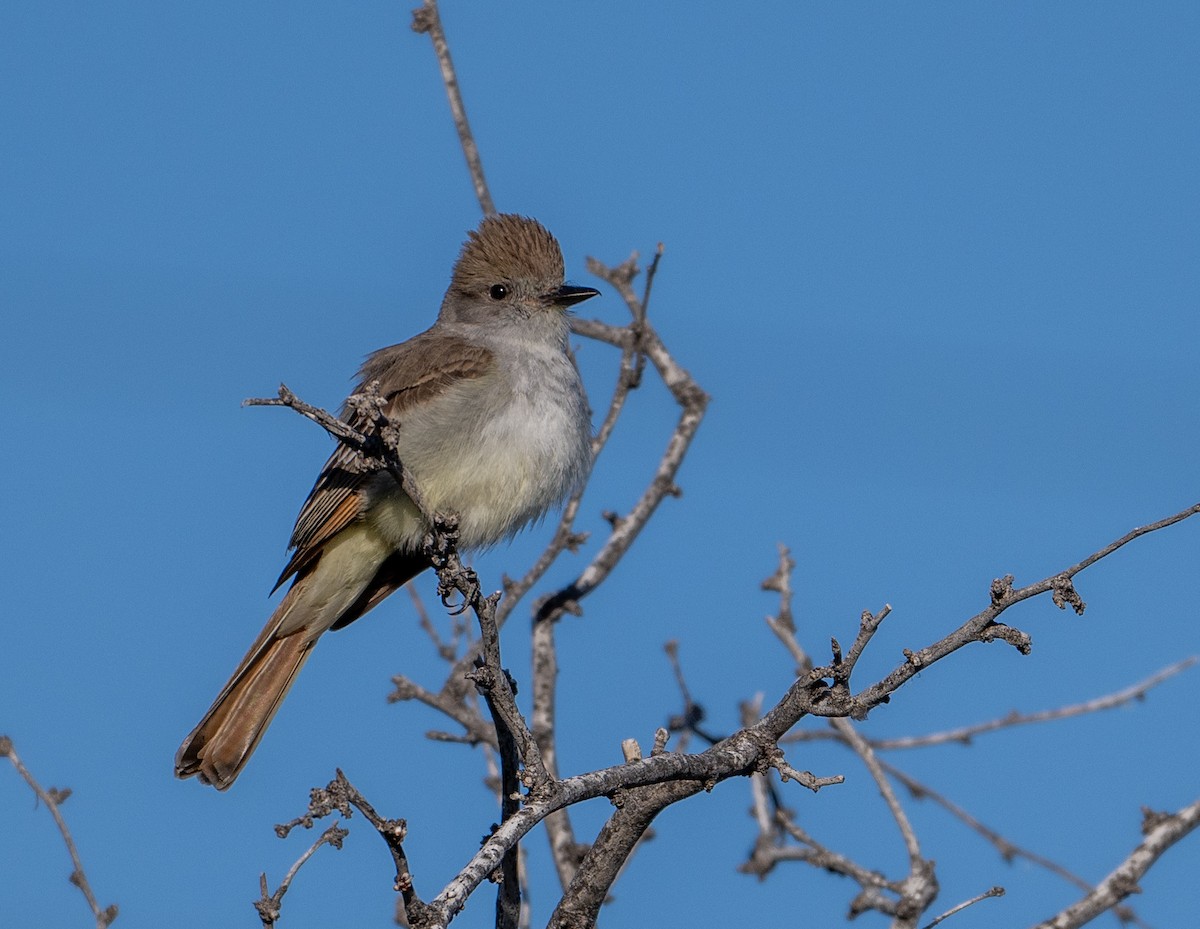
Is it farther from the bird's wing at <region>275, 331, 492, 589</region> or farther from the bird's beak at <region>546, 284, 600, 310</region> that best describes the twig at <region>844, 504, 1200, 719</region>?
the bird's beak at <region>546, 284, 600, 310</region>

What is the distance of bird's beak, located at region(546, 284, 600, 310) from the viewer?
6215mm

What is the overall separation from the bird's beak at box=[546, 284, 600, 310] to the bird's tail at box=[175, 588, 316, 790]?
1.61 metres

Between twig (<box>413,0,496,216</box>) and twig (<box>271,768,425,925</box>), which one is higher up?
twig (<box>413,0,496,216</box>)

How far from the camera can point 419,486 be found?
5.29 metres

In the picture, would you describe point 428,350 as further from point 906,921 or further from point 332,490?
point 906,921

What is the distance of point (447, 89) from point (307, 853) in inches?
155

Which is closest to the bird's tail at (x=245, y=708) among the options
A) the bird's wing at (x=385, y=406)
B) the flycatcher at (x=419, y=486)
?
the flycatcher at (x=419, y=486)

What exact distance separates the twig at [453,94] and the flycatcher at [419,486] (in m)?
0.75

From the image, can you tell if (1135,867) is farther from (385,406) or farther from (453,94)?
(453,94)

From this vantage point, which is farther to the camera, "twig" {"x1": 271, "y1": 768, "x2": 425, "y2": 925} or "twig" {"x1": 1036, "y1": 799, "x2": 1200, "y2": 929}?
"twig" {"x1": 1036, "y1": 799, "x2": 1200, "y2": 929}

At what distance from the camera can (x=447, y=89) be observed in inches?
250

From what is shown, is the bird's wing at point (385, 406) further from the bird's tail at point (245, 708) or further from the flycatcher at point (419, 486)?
the bird's tail at point (245, 708)

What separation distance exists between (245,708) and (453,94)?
267cm

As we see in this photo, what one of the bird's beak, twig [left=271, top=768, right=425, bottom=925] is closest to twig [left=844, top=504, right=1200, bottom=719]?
twig [left=271, top=768, right=425, bottom=925]
